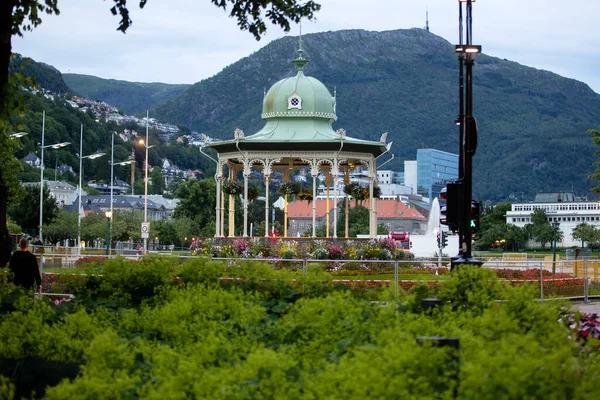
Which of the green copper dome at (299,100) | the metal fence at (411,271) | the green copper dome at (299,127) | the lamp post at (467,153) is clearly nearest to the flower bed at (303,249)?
the metal fence at (411,271)

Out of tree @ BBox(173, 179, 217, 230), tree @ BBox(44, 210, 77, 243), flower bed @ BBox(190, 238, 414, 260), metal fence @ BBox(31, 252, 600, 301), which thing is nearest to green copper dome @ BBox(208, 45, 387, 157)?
flower bed @ BBox(190, 238, 414, 260)

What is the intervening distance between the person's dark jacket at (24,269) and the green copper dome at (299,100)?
24.7 meters

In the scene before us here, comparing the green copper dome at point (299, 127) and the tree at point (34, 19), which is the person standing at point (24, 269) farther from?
the green copper dome at point (299, 127)

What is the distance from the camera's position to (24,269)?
19.0 m

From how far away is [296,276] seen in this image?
13.5 meters

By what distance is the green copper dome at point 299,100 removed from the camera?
4334 centimetres

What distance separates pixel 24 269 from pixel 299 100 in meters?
25.5

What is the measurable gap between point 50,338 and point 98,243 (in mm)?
95968

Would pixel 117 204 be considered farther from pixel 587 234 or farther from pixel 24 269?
pixel 24 269

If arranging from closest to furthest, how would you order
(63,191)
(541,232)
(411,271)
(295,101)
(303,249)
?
(411,271)
(303,249)
(295,101)
(541,232)
(63,191)

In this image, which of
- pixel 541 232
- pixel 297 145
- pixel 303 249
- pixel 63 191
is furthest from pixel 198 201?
pixel 541 232

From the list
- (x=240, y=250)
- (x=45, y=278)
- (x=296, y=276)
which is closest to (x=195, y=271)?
(x=296, y=276)

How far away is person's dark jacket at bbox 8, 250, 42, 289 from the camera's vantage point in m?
19.0

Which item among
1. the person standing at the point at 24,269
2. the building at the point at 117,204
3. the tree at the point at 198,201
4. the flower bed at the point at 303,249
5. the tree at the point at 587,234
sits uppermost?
the building at the point at 117,204
